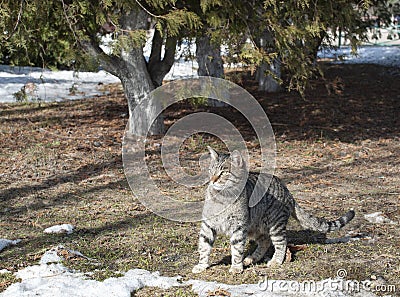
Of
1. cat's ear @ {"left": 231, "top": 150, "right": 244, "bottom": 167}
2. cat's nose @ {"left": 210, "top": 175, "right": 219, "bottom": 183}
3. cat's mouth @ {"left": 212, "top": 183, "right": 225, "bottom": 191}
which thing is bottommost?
cat's mouth @ {"left": 212, "top": 183, "right": 225, "bottom": 191}

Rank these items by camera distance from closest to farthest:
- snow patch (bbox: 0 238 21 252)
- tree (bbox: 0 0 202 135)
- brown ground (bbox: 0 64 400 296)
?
brown ground (bbox: 0 64 400 296), snow patch (bbox: 0 238 21 252), tree (bbox: 0 0 202 135)

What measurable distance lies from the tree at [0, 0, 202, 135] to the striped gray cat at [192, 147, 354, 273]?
130 inches

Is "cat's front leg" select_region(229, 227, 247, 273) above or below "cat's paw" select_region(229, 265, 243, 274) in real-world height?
above

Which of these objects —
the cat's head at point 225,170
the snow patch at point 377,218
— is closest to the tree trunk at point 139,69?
the snow patch at point 377,218

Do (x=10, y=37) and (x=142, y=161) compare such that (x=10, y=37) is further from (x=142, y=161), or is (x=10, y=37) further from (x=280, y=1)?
(x=280, y=1)

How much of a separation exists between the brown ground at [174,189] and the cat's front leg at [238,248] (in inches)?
3.3

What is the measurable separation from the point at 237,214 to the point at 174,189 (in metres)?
2.89

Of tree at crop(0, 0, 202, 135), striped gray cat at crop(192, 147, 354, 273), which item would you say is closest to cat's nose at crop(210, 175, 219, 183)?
striped gray cat at crop(192, 147, 354, 273)

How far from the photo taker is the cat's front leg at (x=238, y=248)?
15.4 ft

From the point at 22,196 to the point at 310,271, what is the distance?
3.94m

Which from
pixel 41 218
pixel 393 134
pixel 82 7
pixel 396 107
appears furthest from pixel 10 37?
pixel 396 107

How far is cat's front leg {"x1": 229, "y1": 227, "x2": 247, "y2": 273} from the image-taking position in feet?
15.4

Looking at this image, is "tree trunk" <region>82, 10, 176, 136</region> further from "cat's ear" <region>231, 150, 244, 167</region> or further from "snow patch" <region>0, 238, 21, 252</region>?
"cat's ear" <region>231, 150, 244, 167</region>

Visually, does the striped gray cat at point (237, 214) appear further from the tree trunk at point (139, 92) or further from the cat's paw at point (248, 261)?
the tree trunk at point (139, 92)
